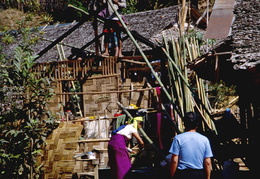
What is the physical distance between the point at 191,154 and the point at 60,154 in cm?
303

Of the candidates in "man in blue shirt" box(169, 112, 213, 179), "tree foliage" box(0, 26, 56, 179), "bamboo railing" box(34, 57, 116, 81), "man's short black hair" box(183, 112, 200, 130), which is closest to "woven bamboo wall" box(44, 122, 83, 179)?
"tree foliage" box(0, 26, 56, 179)

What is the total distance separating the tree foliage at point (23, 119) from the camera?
19.9 ft

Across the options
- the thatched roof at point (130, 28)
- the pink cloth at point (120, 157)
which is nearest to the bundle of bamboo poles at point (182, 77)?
the pink cloth at point (120, 157)

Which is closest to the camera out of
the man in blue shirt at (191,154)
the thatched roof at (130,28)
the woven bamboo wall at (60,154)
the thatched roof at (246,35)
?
the man in blue shirt at (191,154)

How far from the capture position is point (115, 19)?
7.68m

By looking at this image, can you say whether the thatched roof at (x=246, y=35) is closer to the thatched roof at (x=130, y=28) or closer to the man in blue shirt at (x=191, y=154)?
the man in blue shirt at (x=191, y=154)

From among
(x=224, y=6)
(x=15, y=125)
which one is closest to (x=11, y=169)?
(x=15, y=125)

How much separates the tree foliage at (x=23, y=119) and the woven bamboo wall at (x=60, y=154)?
0.16 m

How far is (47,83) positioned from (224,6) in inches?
149

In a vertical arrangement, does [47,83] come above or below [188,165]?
above

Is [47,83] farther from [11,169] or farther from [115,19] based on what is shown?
[115,19]

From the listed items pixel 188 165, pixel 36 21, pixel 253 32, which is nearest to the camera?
pixel 188 165

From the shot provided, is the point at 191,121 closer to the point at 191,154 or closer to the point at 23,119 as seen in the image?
the point at 191,154

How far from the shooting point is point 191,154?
4.21 metres
